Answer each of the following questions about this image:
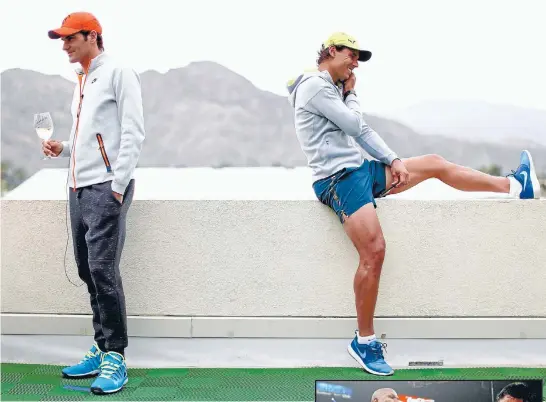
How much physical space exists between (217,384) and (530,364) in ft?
4.58

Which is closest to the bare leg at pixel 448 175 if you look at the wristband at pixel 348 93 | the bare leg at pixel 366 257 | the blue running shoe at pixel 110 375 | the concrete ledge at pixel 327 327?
the bare leg at pixel 366 257

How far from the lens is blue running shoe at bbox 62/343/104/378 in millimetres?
2766

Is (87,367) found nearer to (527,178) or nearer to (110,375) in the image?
(110,375)

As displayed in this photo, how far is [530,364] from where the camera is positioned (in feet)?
9.69

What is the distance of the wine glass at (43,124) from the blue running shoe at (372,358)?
156 cm

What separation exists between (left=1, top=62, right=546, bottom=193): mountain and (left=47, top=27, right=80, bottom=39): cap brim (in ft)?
4.93

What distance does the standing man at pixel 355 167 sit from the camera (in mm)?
2762

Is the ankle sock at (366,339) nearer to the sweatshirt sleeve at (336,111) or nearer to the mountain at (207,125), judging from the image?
the sweatshirt sleeve at (336,111)

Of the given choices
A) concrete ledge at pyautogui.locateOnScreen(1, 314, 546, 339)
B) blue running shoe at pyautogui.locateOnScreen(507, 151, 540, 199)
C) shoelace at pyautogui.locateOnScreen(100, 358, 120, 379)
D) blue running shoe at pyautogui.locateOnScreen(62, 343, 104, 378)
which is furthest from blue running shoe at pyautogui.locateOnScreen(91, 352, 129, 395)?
blue running shoe at pyautogui.locateOnScreen(507, 151, 540, 199)

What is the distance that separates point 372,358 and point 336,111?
1051 mm

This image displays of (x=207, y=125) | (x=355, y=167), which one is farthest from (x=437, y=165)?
(x=207, y=125)

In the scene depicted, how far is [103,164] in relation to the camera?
2562 mm

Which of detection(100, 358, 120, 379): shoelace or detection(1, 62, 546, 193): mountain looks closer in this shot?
detection(100, 358, 120, 379): shoelace

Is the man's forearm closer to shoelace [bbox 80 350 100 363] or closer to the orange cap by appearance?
the orange cap
